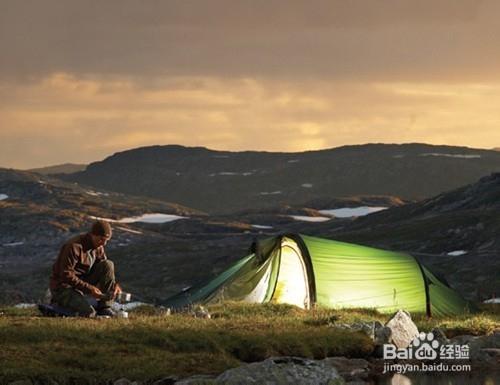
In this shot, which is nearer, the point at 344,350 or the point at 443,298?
the point at 344,350

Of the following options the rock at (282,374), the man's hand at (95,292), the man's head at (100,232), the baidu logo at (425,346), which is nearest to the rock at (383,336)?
the baidu logo at (425,346)

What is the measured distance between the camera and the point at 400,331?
25828 millimetres

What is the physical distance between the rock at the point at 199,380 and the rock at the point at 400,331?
6.30 m

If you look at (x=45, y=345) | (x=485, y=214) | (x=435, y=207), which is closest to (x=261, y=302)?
(x=45, y=345)

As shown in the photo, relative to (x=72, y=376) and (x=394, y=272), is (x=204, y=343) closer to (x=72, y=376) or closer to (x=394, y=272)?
(x=72, y=376)

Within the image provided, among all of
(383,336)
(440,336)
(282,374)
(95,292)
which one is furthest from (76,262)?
(440,336)

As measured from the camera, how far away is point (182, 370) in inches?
852

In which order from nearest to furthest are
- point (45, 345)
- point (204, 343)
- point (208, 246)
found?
1. point (45, 345)
2. point (204, 343)
3. point (208, 246)

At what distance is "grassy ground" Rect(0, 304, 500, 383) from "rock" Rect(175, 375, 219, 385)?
0.59 m

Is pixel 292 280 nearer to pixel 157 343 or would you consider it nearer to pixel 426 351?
pixel 426 351

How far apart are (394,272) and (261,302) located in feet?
15.5

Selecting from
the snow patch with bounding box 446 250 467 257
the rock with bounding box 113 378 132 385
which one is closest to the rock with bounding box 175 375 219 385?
the rock with bounding box 113 378 132 385

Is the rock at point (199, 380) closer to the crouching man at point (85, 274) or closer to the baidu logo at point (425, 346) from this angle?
the crouching man at point (85, 274)

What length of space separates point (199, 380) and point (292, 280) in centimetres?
1432
